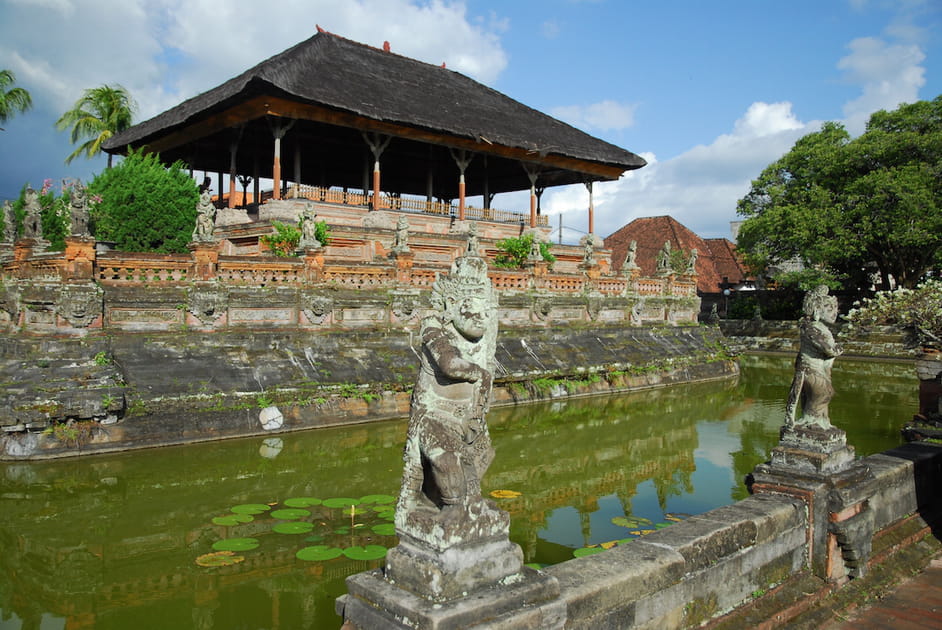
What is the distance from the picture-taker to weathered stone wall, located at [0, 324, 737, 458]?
881 cm

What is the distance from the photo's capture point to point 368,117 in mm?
18047

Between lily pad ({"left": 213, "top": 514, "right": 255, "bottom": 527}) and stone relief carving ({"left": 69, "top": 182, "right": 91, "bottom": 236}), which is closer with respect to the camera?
lily pad ({"left": 213, "top": 514, "right": 255, "bottom": 527})

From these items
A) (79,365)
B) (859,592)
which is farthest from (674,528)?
(79,365)

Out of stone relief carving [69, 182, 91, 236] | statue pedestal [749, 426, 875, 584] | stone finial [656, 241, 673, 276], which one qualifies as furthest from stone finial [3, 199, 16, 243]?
stone finial [656, 241, 673, 276]

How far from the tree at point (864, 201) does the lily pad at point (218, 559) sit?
82.2ft

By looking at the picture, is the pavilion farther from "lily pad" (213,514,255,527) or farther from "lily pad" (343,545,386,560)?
"lily pad" (343,545,386,560)

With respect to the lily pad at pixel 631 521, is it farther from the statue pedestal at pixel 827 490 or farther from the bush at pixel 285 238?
the bush at pixel 285 238

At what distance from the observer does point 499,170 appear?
27766mm

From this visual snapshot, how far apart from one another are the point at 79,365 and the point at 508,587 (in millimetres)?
8547

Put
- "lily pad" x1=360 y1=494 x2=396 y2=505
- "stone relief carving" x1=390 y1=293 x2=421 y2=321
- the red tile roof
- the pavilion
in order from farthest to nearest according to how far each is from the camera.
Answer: the red tile roof, the pavilion, "stone relief carving" x1=390 y1=293 x2=421 y2=321, "lily pad" x1=360 y1=494 x2=396 y2=505

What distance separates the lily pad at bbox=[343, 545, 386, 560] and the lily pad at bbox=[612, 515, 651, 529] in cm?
256

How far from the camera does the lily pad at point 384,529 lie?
21.2ft

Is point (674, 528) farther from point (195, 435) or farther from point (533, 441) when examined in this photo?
point (195, 435)

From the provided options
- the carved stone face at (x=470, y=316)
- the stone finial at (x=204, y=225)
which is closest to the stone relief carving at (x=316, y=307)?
the stone finial at (x=204, y=225)
